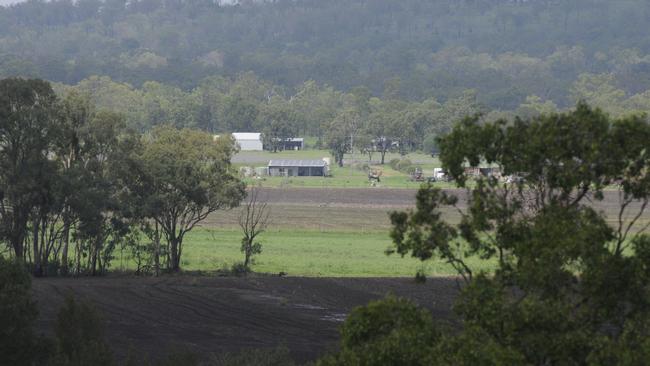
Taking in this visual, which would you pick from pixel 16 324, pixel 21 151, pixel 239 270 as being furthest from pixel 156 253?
pixel 16 324

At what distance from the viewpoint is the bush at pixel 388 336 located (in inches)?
721

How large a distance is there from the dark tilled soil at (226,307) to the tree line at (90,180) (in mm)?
3368

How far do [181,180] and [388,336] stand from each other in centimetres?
4448

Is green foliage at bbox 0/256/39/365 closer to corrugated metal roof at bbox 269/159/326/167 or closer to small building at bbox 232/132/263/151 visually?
corrugated metal roof at bbox 269/159/326/167

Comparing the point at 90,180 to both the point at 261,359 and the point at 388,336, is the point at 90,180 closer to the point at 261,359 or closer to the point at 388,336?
the point at 261,359

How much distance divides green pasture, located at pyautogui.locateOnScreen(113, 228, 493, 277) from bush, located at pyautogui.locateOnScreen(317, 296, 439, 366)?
118 ft

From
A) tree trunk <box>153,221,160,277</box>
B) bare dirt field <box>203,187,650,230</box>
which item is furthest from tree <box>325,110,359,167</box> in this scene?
tree trunk <box>153,221,160,277</box>

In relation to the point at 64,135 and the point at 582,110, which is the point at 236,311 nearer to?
the point at 64,135

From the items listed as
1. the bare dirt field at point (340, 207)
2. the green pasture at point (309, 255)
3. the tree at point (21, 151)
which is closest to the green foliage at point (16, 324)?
the tree at point (21, 151)

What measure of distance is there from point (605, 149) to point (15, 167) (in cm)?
4328

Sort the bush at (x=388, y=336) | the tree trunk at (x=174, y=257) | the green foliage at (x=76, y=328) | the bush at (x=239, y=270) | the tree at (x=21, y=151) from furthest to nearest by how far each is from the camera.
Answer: the tree trunk at (x=174, y=257), the bush at (x=239, y=270), the tree at (x=21, y=151), the green foliage at (x=76, y=328), the bush at (x=388, y=336)

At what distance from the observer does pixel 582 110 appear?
18953 mm

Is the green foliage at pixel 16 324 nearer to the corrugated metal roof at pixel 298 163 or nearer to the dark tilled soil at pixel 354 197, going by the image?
the dark tilled soil at pixel 354 197

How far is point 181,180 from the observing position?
62281 millimetres
